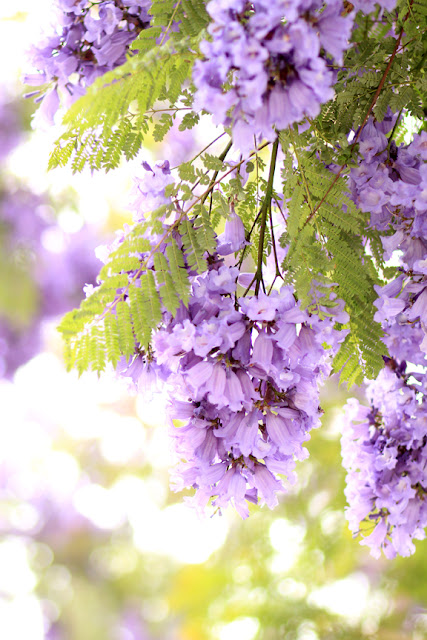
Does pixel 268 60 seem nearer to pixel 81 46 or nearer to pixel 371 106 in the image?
pixel 371 106

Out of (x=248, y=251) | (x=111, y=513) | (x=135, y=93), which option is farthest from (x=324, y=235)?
(x=111, y=513)

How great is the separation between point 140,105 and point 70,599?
330cm

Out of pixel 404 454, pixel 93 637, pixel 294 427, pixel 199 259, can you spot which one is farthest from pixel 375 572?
pixel 93 637

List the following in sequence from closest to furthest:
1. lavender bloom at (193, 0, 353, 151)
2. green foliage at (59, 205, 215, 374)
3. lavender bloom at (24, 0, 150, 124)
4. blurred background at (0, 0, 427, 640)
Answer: lavender bloom at (193, 0, 353, 151)
green foliage at (59, 205, 215, 374)
lavender bloom at (24, 0, 150, 124)
blurred background at (0, 0, 427, 640)

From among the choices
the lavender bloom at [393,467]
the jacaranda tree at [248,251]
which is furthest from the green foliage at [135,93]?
the lavender bloom at [393,467]

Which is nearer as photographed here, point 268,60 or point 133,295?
point 268,60

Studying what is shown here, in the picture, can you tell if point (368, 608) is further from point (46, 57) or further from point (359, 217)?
point (46, 57)

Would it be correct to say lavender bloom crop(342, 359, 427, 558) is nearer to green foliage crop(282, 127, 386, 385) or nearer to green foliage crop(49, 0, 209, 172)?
green foliage crop(282, 127, 386, 385)

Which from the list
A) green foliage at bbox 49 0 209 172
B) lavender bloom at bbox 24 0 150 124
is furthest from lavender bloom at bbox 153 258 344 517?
lavender bloom at bbox 24 0 150 124

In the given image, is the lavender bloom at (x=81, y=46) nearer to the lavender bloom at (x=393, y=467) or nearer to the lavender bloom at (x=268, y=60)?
the lavender bloom at (x=268, y=60)

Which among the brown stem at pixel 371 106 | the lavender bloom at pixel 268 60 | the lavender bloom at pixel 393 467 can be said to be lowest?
the lavender bloom at pixel 393 467

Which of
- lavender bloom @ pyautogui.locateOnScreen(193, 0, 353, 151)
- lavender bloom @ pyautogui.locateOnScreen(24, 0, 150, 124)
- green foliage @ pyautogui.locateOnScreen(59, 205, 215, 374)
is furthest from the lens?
lavender bloom @ pyautogui.locateOnScreen(24, 0, 150, 124)

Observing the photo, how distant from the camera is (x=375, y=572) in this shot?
1.73 meters

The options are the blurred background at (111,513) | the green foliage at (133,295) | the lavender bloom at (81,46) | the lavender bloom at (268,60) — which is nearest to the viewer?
the lavender bloom at (268,60)
